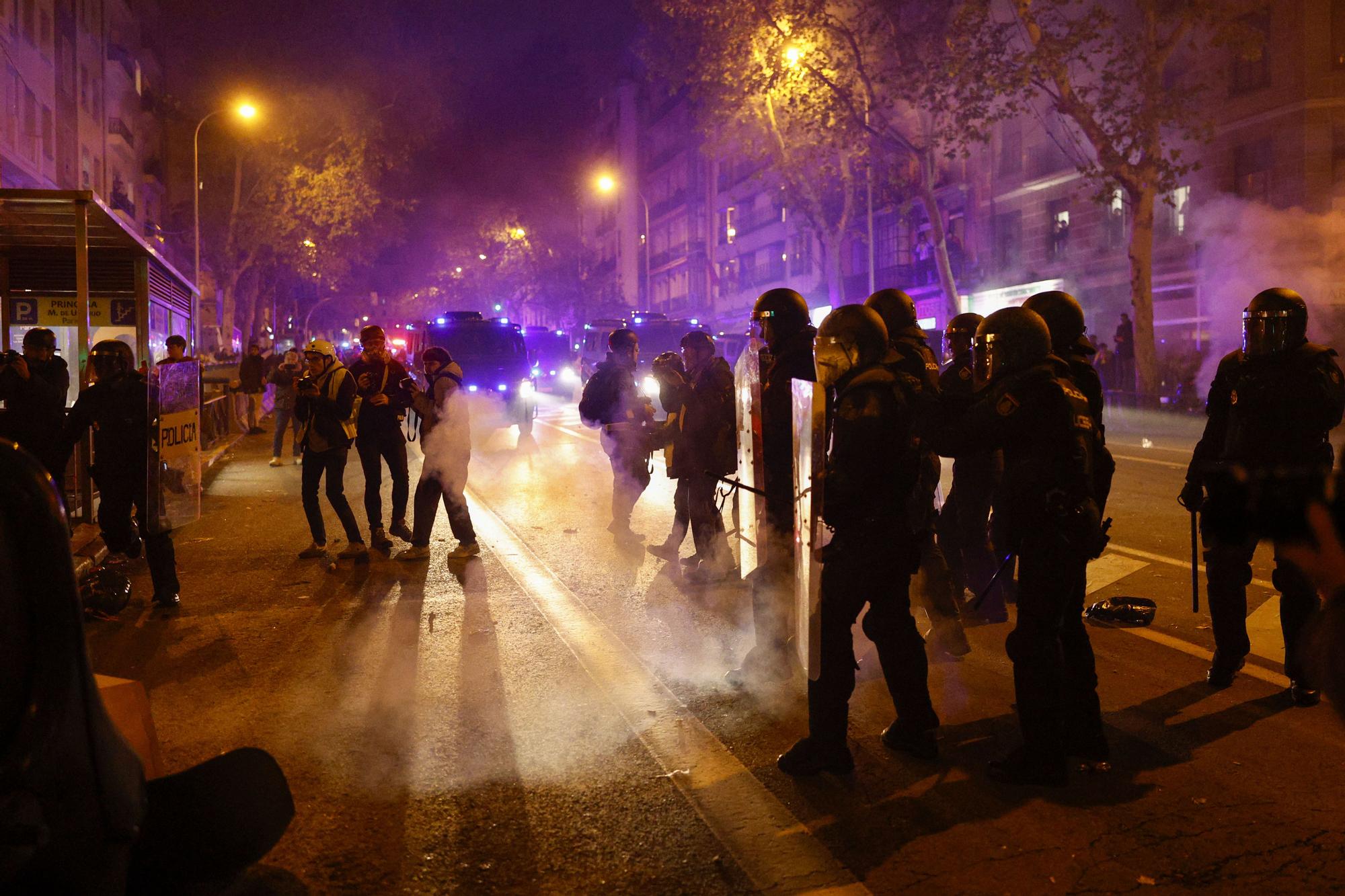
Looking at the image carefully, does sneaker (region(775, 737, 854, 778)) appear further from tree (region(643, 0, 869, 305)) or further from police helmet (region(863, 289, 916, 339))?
tree (region(643, 0, 869, 305))

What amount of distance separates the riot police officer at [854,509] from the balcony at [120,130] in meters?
41.5

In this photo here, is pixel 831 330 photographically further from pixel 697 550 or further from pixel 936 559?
pixel 697 550

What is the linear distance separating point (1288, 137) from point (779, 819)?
1070 inches

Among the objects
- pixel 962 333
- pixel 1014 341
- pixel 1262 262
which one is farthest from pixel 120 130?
pixel 1014 341

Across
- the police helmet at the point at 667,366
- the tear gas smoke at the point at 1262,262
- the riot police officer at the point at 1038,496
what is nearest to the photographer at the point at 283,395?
the police helmet at the point at 667,366

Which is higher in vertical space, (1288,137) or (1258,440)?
(1288,137)

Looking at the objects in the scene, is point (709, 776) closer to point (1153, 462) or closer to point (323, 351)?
point (323, 351)

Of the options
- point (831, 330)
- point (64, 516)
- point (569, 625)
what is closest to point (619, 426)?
point (569, 625)

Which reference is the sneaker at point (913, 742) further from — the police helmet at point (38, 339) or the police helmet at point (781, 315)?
the police helmet at point (38, 339)

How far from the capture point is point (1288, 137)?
25.0 meters

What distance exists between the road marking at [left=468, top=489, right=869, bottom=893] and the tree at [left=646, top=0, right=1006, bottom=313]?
65.5 ft

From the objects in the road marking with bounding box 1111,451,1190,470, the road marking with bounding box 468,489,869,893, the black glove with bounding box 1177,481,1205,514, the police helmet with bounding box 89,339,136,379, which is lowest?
the road marking with bounding box 468,489,869,893

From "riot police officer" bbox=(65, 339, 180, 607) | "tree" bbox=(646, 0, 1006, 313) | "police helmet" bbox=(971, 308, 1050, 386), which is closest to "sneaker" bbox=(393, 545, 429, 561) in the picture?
"riot police officer" bbox=(65, 339, 180, 607)

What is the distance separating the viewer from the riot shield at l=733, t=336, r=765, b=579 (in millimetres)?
5016
